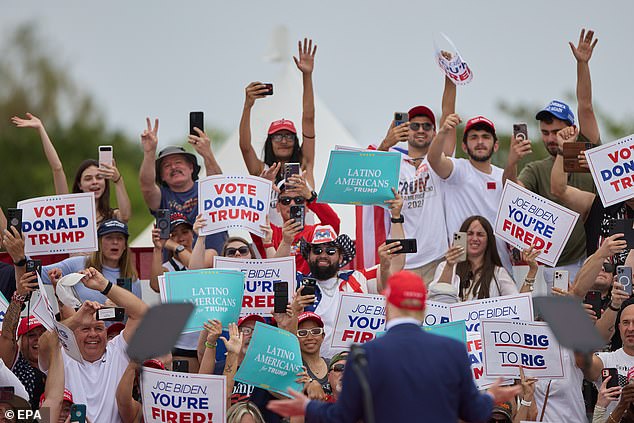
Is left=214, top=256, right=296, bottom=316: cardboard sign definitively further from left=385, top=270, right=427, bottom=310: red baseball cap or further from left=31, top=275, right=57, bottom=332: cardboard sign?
left=385, top=270, right=427, bottom=310: red baseball cap

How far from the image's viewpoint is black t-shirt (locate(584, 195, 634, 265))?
12.2m

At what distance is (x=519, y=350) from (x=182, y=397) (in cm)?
261

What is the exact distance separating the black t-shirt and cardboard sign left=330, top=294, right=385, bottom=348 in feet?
7.38

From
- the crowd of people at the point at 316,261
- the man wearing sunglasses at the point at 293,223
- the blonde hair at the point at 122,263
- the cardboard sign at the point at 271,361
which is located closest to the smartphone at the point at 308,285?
the crowd of people at the point at 316,261

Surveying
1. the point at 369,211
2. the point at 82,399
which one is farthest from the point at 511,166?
the point at 82,399

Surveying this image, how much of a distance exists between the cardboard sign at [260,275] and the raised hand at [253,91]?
1.86 meters

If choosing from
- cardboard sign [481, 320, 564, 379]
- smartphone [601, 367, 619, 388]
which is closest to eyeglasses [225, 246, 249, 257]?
cardboard sign [481, 320, 564, 379]

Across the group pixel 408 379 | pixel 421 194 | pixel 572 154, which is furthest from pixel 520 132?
pixel 408 379

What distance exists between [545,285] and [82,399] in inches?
178

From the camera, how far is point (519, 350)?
1084 centimetres

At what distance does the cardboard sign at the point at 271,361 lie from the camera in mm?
10656

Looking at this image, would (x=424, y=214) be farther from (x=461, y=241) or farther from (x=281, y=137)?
(x=281, y=137)

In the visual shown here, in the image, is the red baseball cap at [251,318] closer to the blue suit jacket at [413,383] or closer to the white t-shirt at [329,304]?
the white t-shirt at [329,304]

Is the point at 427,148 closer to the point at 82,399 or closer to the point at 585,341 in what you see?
the point at 82,399
